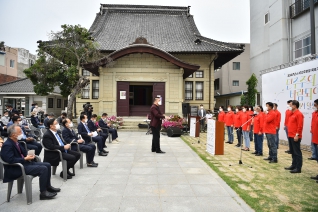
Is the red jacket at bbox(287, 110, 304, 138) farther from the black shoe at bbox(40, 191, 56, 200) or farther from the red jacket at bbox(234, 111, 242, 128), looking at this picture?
the black shoe at bbox(40, 191, 56, 200)

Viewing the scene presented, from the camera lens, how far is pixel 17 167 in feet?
14.3

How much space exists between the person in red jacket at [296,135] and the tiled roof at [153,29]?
51.3 feet

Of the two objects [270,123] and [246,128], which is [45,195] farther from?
[246,128]

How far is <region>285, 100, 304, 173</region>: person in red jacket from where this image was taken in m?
6.54

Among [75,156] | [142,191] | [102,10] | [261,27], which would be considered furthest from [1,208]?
[102,10]

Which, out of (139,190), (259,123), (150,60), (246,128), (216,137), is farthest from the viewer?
(150,60)

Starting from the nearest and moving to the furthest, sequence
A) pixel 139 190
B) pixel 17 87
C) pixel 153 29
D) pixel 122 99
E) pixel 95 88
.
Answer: pixel 139 190 < pixel 122 99 < pixel 95 88 < pixel 153 29 < pixel 17 87

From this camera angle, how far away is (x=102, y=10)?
1142 inches

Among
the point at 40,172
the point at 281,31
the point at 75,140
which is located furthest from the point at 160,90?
the point at 40,172

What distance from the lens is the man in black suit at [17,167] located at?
4258mm

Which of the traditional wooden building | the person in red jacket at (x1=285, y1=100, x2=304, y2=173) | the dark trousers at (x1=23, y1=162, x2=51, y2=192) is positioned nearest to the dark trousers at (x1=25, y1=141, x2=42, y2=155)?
the dark trousers at (x1=23, y1=162, x2=51, y2=192)

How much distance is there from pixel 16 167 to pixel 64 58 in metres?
14.5

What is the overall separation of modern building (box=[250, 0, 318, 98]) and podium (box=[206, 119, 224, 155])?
751cm

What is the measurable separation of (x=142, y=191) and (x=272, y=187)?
2.99 metres
